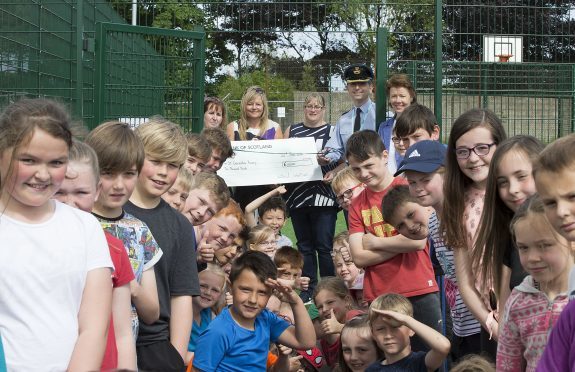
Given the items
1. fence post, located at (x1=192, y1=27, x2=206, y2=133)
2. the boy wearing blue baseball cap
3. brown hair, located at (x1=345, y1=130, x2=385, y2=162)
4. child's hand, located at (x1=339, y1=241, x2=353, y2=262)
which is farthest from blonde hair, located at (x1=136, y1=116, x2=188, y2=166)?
fence post, located at (x1=192, y1=27, x2=206, y2=133)

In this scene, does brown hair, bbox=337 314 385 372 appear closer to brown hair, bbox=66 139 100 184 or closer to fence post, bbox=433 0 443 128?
brown hair, bbox=66 139 100 184

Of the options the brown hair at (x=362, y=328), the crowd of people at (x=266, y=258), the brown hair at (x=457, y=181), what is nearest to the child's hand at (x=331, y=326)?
the crowd of people at (x=266, y=258)

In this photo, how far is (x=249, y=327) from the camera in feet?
18.1

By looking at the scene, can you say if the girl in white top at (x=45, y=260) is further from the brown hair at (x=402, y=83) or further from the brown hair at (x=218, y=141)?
the brown hair at (x=402, y=83)

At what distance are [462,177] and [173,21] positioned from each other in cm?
702

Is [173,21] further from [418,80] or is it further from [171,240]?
[171,240]

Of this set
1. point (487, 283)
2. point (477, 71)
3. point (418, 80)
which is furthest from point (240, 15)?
point (487, 283)

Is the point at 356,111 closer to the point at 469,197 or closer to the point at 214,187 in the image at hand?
the point at 214,187

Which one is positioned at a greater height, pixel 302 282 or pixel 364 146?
pixel 364 146

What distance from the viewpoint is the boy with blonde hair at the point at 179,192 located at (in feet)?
16.7

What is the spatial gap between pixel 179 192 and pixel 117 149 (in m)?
1.09

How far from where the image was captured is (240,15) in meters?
9.94

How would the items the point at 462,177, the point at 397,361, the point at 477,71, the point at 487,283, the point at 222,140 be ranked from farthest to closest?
the point at 477,71 → the point at 222,140 → the point at 397,361 → the point at 462,177 → the point at 487,283

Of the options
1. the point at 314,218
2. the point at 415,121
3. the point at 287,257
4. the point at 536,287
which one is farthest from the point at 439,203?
the point at 314,218
